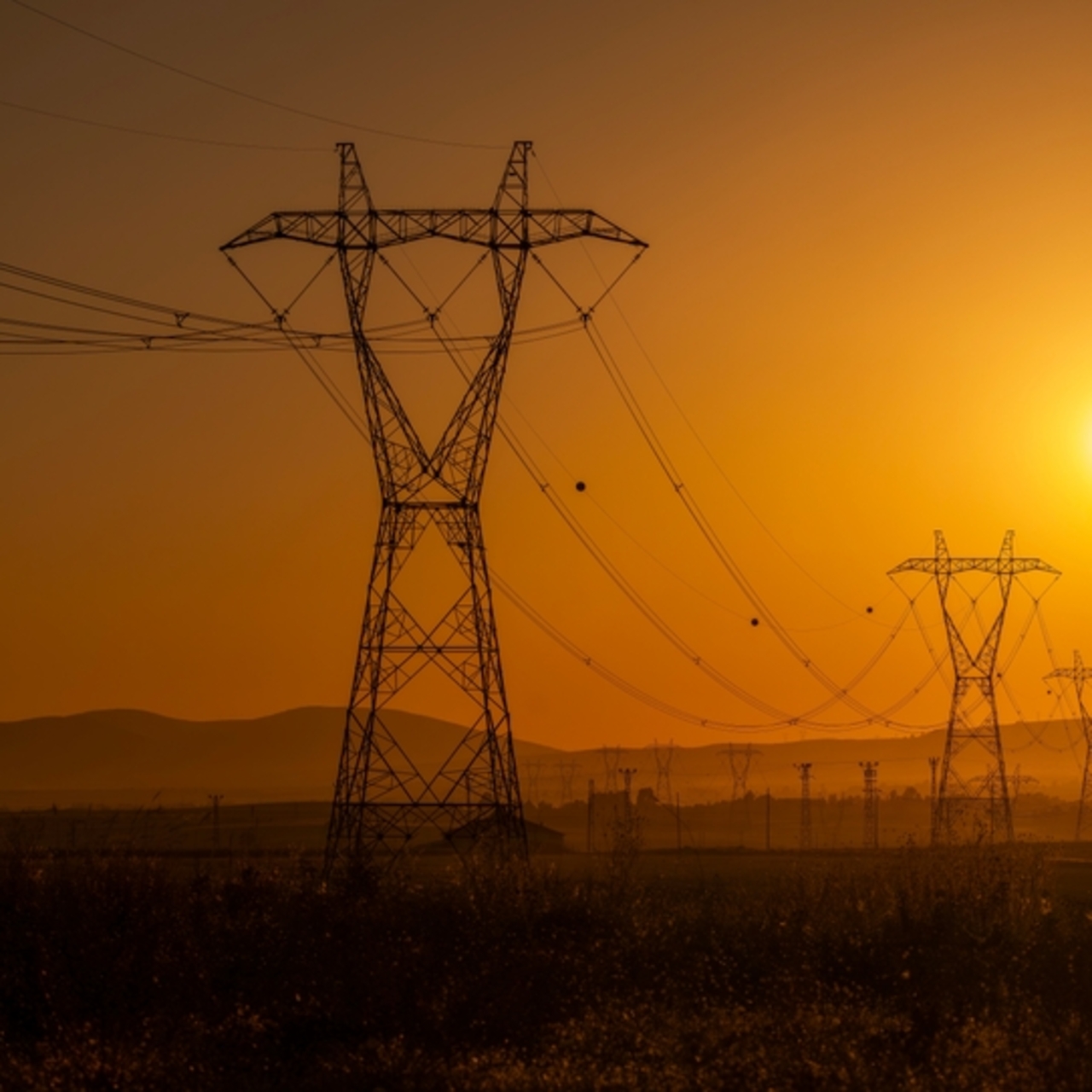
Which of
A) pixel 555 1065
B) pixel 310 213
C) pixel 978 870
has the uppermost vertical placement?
pixel 310 213

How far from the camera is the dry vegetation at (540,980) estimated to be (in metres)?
22.9

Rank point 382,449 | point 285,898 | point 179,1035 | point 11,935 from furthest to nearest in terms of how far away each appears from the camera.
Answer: point 382,449 → point 285,898 → point 11,935 → point 179,1035

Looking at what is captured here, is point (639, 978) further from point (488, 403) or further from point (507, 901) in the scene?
point (488, 403)

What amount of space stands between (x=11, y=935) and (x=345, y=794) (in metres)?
12.2

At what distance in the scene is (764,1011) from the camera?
1066 inches

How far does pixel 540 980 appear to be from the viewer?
28.8 m

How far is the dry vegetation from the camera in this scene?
75.3ft

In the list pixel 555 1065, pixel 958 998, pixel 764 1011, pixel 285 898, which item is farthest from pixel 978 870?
pixel 555 1065

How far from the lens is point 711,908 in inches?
1417

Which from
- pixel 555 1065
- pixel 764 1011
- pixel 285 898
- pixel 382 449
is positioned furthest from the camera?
pixel 382 449

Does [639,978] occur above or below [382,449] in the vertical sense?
below

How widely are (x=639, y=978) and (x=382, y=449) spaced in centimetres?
1652

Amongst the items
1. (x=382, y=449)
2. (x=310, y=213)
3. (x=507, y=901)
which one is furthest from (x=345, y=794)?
(x=310, y=213)

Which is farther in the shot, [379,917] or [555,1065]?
[379,917]
